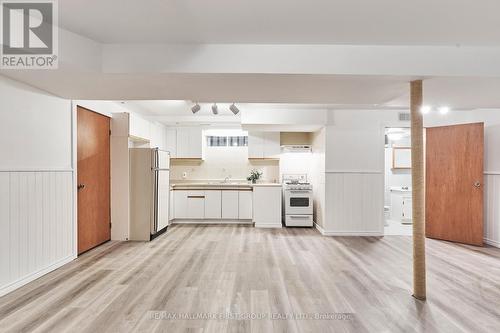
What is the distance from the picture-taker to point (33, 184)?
9.08ft

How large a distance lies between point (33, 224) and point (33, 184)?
435mm

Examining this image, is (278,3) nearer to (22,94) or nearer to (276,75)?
(276,75)

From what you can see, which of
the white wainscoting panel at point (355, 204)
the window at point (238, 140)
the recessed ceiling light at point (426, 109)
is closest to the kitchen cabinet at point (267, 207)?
the white wainscoting panel at point (355, 204)

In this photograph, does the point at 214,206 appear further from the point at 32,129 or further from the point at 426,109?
the point at 426,109

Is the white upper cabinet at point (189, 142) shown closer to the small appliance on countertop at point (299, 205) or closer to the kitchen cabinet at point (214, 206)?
the kitchen cabinet at point (214, 206)

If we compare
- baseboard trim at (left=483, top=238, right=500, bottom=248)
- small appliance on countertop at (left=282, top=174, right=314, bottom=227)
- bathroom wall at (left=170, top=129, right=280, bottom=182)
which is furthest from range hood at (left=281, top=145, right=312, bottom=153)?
baseboard trim at (left=483, top=238, right=500, bottom=248)

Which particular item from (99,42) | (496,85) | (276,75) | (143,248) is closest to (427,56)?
(496,85)

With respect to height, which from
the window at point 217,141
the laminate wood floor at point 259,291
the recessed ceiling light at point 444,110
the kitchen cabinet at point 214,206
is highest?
the recessed ceiling light at point 444,110

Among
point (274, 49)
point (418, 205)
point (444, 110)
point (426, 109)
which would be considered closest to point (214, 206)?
point (274, 49)

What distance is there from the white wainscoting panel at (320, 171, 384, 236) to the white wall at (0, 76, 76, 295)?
411cm

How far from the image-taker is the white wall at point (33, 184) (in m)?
2.46

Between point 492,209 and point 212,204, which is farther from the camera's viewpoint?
point 212,204

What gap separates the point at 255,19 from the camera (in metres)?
2.03

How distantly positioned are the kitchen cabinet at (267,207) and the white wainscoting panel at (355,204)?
1.07m
